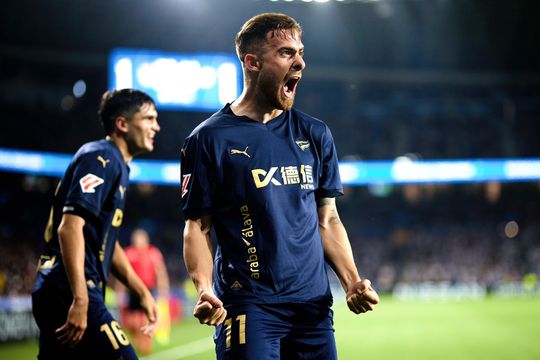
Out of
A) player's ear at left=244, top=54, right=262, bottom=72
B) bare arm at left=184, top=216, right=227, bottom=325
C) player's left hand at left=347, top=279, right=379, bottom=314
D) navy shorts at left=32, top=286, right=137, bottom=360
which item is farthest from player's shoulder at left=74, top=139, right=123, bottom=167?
player's left hand at left=347, top=279, right=379, bottom=314

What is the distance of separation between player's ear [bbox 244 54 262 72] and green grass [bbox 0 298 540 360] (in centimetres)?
832

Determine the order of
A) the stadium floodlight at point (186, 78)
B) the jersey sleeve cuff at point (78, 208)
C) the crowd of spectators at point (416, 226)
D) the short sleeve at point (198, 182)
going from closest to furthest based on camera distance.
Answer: the short sleeve at point (198, 182), the jersey sleeve cuff at point (78, 208), the stadium floodlight at point (186, 78), the crowd of spectators at point (416, 226)

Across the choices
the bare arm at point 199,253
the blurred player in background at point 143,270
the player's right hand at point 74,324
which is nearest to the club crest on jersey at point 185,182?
the bare arm at point 199,253

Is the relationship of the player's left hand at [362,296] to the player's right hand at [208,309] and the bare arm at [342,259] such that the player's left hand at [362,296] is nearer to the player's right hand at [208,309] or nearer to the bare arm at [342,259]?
the bare arm at [342,259]

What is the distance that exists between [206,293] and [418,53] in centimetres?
3656

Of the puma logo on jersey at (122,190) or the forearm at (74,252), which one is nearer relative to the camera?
the forearm at (74,252)

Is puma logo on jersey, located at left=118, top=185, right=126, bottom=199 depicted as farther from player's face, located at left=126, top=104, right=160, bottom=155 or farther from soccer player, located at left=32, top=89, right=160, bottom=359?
player's face, located at left=126, top=104, right=160, bottom=155

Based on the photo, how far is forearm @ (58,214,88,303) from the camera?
3943 mm

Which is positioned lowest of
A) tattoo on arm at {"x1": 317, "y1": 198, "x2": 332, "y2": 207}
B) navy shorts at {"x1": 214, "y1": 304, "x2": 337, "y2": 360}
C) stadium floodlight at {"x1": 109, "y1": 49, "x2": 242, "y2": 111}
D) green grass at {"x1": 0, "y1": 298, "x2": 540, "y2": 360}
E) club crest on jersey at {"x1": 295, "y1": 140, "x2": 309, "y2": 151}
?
green grass at {"x1": 0, "y1": 298, "x2": 540, "y2": 360}

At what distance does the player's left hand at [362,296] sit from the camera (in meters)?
3.38

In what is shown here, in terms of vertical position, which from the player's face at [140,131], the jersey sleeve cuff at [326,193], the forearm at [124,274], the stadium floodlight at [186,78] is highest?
the stadium floodlight at [186,78]

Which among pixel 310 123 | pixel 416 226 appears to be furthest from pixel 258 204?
pixel 416 226

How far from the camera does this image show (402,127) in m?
39.6

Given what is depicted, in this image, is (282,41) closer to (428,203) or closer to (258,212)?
(258,212)
